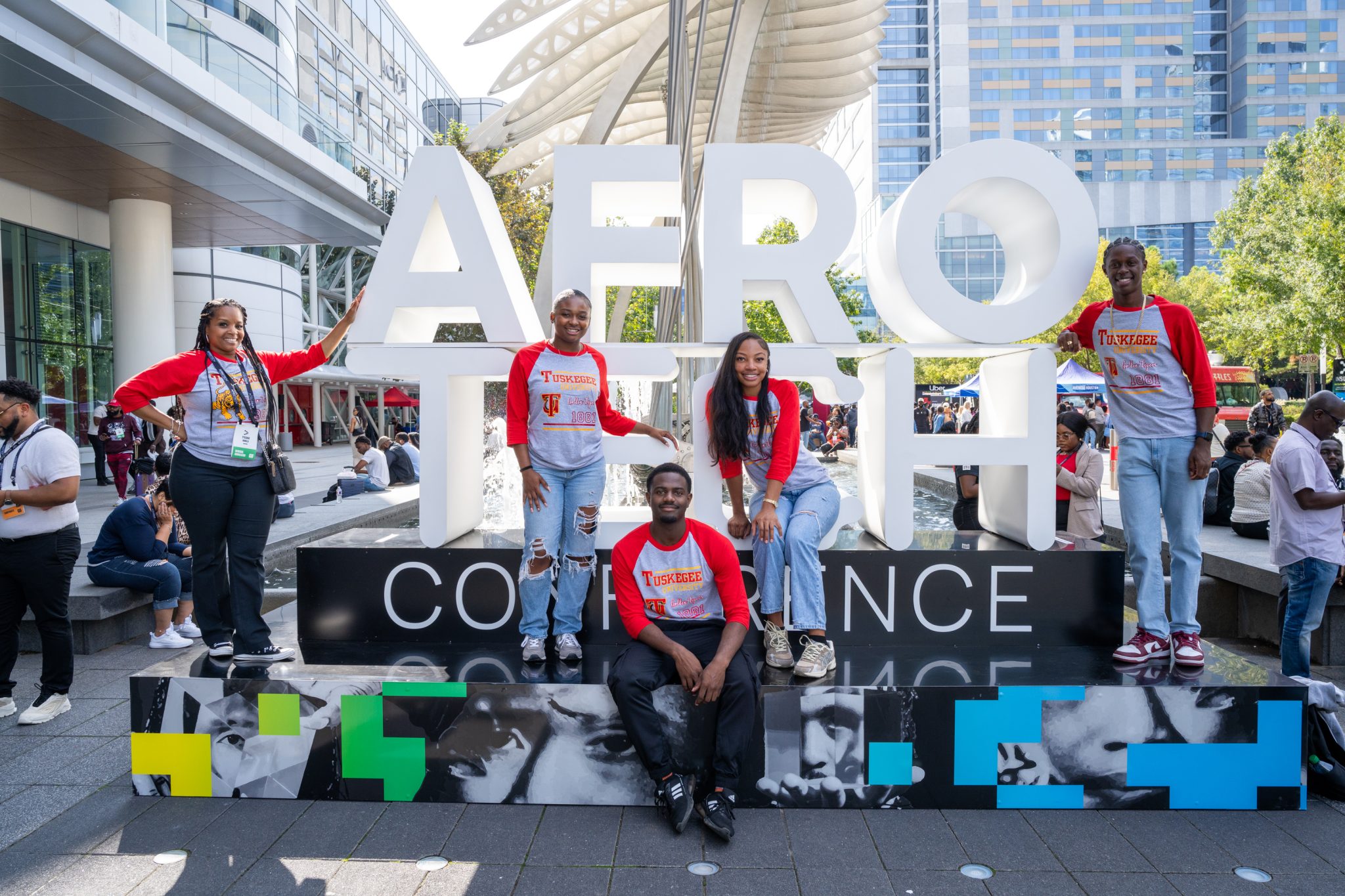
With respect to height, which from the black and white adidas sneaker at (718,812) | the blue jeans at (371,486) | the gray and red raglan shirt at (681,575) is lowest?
the black and white adidas sneaker at (718,812)

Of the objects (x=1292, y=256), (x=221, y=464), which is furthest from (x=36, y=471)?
(x=1292, y=256)

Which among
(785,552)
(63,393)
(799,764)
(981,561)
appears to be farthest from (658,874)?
(63,393)

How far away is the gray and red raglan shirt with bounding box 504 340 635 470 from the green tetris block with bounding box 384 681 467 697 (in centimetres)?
110

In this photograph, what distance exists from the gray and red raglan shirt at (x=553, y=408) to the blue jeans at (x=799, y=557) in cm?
93

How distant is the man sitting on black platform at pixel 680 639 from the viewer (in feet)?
11.2

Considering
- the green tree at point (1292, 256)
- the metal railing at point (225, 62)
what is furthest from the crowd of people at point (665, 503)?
the green tree at point (1292, 256)

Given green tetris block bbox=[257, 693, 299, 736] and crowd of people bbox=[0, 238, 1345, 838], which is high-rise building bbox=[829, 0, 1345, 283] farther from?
green tetris block bbox=[257, 693, 299, 736]

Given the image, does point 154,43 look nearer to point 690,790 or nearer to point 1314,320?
point 690,790

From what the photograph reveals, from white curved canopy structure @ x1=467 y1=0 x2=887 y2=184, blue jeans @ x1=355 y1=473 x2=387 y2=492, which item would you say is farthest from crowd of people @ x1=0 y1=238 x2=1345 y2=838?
blue jeans @ x1=355 y1=473 x2=387 y2=492

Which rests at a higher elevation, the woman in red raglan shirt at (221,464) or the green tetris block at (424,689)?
the woman in red raglan shirt at (221,464)

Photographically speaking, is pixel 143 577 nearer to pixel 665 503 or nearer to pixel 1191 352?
pixel 665 503

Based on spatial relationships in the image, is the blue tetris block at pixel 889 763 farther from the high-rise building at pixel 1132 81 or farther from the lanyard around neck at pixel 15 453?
the high-rise building at pixel 1132 81

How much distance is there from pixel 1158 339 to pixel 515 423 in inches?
117

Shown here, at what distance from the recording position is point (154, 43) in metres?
11.2
